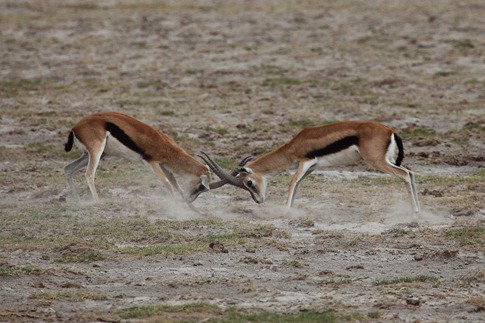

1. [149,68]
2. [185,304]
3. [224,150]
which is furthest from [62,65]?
[185,304]

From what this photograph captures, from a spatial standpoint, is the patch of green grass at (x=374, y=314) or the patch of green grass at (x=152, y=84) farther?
the patch of green grass at (x=152, y=84)

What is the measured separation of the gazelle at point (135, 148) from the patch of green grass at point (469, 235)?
11.0 ft

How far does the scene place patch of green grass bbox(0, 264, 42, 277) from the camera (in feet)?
32.6

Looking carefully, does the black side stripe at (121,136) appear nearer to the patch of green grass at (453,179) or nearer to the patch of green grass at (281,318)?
the patch of green grass at (453,179)

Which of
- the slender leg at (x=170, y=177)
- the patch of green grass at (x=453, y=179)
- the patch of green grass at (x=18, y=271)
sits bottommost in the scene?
the patch of green grass at (x=453, y=179)

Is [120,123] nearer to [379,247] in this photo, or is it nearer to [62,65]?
[379,247]

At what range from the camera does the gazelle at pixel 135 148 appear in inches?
531

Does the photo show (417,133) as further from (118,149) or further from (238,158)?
(118,149)

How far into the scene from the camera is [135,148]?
13.6 m

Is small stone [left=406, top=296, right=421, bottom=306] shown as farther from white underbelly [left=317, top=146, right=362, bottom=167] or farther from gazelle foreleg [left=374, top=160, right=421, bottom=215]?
white underbelly [left=317, top=146, right=362, bottom=167]

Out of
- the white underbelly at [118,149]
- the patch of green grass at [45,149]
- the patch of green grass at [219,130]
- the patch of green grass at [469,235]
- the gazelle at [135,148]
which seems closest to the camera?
the patch of green grass at [469,235]

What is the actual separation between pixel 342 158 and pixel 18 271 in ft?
15.4

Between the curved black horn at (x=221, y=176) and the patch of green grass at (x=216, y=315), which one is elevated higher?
the patch of green grass at (x=216, y=315)

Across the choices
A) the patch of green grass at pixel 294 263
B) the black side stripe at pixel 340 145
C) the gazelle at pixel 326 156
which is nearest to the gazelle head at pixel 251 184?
the gazelle at pixel 326 156
